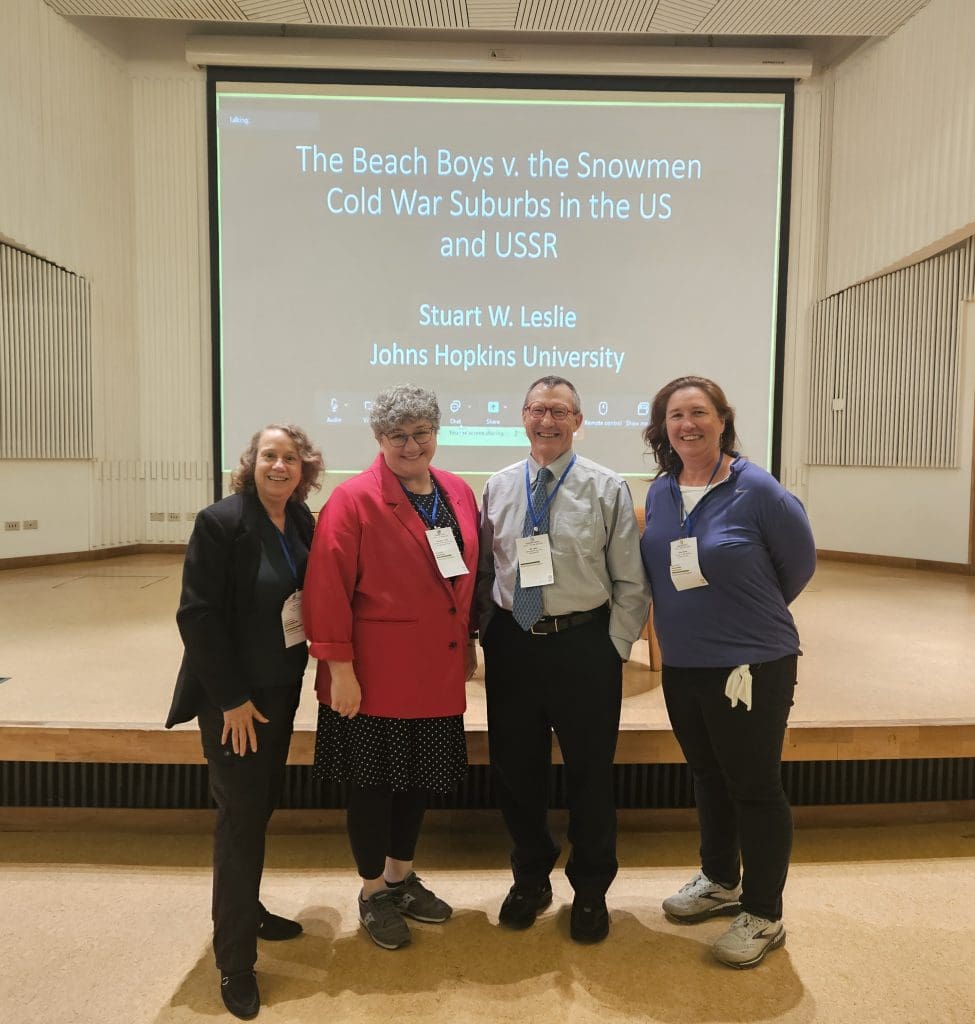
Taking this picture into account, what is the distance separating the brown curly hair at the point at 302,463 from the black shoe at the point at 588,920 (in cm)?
127

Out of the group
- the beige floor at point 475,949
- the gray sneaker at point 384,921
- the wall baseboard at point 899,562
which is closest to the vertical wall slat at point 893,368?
the wall baseboard at point 899,562

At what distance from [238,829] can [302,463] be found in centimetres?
85

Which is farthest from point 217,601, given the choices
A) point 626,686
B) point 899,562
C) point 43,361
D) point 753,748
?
point 899,562

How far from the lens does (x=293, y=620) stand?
1.64 m

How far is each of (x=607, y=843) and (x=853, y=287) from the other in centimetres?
644

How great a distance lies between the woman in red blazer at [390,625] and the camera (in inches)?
64.8

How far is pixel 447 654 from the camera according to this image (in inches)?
67.8

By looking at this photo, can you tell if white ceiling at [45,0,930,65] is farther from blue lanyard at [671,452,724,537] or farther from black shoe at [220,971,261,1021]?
black shoe at [220,971,261,1021]

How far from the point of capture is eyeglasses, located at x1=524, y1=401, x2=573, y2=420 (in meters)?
1.77

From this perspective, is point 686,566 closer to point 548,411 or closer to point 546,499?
point 546,499

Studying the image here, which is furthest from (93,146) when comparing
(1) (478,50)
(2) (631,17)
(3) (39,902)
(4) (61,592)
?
(3) (39,902)

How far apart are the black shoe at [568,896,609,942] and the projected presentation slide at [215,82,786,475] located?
4.75 metres

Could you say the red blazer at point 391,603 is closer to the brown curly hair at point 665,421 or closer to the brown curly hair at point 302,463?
the brown curly hair at point 302,463

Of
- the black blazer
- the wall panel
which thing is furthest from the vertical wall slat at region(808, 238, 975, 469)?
the wall panel
